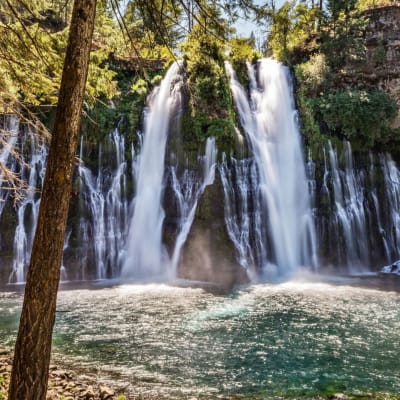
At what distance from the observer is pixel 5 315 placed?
9352 millimetres

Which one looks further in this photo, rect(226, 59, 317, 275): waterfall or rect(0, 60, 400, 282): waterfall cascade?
rect(226, 59, 317, 275): waterfall

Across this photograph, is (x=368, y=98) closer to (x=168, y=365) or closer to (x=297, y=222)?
(x=297, y=222)

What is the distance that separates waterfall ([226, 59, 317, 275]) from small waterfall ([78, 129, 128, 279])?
6.55 metres

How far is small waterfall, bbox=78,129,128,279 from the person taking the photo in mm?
16219

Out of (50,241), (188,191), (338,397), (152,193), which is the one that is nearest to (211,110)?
(188,191)

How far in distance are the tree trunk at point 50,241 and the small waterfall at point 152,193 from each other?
1240 centimetres

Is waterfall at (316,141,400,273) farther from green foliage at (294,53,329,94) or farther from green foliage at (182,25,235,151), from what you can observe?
green foliage at (182,25,235,151)

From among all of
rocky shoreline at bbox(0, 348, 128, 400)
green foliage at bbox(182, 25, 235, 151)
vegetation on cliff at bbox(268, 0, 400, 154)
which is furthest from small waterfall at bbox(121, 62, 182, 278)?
rocky shoreline at bbox(0, 348, 128, 400)

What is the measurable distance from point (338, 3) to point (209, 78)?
10159 millimetres

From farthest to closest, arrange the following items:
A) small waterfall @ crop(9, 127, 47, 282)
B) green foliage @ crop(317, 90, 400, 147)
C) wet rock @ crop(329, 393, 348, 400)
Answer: green foliage @ crop(317, 90, 400, 147) → small waterfall @ crop(9, 127, 47, 282) → wet rock @ crop(329, 393, 348, 400)

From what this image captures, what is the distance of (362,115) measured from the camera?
1872 centimetres

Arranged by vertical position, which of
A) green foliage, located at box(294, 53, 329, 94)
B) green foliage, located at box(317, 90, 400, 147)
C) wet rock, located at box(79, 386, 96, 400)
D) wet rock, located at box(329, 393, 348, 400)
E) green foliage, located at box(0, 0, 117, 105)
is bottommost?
wet rock, located at box(329, 393, 348, 400)

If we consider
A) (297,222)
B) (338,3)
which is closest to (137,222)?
(297,222)

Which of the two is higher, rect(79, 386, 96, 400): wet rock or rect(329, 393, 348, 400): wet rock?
rect(79, 386, 96, 400): wet rock
